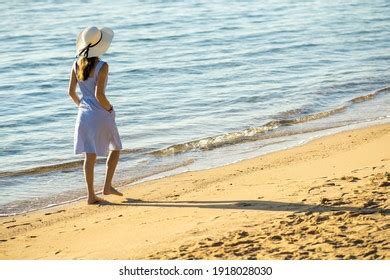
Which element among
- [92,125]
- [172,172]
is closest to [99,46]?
[92,125]

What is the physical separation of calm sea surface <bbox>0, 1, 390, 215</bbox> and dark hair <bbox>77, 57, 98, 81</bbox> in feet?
5.31

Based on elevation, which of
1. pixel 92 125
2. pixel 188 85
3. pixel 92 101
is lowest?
pixel 188 85

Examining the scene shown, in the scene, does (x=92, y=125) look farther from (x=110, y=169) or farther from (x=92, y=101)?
(x=110, y=169)

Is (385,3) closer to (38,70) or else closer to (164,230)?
(38,70)

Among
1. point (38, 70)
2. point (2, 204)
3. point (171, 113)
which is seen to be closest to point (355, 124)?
point (171, 113)

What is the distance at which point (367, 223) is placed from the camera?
21.5 ft

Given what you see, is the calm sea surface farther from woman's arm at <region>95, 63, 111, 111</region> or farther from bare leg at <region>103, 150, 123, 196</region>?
woman's arm at <region>95, 63, 111, 111</region>

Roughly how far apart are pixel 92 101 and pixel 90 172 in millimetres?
700

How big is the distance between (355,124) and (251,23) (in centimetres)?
1259

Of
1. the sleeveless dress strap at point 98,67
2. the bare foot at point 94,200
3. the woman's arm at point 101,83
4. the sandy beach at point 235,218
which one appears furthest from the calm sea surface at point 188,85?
the sleeveless dress strap at point 98,67

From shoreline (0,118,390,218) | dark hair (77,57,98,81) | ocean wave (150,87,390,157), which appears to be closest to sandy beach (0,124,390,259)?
shoreline (0,118,390,218)

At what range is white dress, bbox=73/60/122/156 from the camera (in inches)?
311

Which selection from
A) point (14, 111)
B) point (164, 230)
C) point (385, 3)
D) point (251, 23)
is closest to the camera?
Answer: point (164, 230)

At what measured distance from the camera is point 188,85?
15484 millimetres
